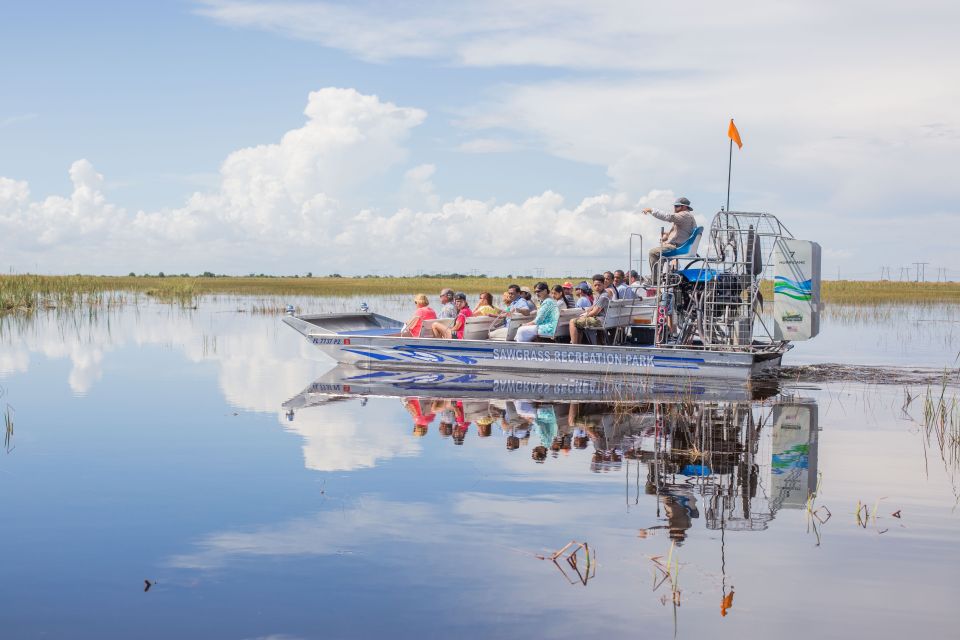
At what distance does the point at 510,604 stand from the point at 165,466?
501cm

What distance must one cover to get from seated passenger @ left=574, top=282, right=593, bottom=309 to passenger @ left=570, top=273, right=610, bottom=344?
511mm

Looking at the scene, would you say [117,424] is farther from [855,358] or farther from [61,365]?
[855,358]

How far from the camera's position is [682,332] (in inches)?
628

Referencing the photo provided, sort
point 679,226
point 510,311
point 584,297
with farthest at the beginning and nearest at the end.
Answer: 1. point 510,311
2. point 584,297
3. point 679,226

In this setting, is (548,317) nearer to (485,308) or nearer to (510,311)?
(510,311)

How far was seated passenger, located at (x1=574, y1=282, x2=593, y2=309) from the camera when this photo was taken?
16.8m

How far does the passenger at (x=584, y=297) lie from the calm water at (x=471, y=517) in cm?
279

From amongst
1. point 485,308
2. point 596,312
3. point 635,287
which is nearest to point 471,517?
point 596,312

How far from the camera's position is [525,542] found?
673 centimetres

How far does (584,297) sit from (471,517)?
992 cm

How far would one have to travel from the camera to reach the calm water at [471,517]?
548 cm

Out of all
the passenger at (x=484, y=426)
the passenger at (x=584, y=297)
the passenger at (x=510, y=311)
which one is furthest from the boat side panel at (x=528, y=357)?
the passenger at (x=484, y=426)

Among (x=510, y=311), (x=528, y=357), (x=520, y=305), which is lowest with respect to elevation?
(x=528, y=357)

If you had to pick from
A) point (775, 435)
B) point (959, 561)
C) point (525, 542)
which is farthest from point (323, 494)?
point (775, 435)
